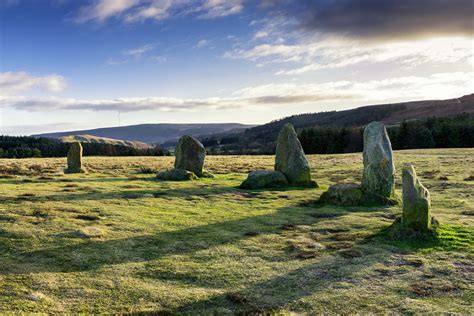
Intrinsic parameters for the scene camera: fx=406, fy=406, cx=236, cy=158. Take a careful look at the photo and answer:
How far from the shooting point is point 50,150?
368ft

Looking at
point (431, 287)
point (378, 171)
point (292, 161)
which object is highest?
point (292, 161)

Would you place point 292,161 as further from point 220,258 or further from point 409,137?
point 409,137

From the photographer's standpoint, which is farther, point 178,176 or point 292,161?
point 178,176

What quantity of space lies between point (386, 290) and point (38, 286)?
8.88 m

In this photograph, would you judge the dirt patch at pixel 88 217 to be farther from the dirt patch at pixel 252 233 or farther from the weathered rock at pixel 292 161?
the weathered rock at pixel 292 161

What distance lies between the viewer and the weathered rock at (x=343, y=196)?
2139cm

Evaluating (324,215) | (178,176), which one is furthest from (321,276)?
(178,176)

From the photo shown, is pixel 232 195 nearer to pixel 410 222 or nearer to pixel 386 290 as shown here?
pixel 410 222

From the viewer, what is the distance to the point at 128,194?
75.7 feet

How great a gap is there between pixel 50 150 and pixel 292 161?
328 ft

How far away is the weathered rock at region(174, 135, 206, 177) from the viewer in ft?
111

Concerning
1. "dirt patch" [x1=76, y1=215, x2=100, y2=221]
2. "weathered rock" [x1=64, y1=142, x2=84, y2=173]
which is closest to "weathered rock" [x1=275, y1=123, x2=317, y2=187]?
"dirt patch" [x1=76, y1=215, x2=100, y2=221]

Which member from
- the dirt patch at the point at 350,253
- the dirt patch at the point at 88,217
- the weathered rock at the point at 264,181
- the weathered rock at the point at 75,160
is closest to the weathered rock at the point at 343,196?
the weathered rock at the point at 264,181

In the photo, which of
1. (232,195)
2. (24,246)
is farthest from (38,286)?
(232,195)
